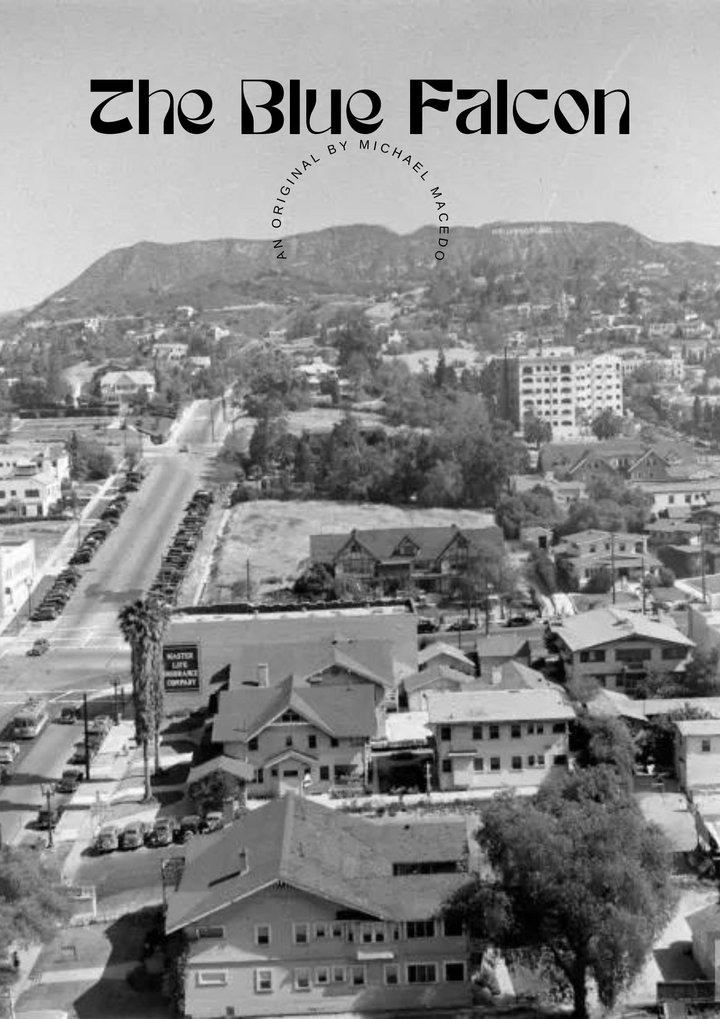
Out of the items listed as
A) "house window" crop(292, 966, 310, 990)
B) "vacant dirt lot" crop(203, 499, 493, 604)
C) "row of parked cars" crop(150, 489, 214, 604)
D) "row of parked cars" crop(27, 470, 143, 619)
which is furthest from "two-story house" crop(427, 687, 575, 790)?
"row of parked cars" crop(150, 489, 214, 604)

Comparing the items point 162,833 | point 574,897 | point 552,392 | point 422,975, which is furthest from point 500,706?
point 552,392

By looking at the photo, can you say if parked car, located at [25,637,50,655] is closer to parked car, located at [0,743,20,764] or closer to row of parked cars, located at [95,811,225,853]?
parked car, located at [0,743,20,764]

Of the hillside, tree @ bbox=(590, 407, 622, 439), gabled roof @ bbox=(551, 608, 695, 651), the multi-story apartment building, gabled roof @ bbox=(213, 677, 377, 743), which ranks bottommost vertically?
gabled roof @ bbox=(213, 677, 377, 743)

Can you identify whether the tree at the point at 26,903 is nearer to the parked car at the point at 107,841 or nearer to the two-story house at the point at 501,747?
the parked car at the point at 107,841

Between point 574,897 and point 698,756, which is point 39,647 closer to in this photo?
point 698,756

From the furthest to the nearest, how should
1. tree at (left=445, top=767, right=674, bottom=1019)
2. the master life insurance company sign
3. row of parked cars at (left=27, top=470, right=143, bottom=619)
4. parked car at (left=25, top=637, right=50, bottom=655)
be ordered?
row of parked cars at (left=27, top=470, right=143, bottom=619) < parked car at (left=25, top=637, right=50, bottom=655) < the master life insurance company sign < tree at (left=445, top=767, right=674, bottom=1019)

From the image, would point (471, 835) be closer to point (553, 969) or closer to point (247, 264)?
point (553, 969)

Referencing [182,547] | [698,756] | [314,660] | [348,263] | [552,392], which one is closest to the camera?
[698,756]
